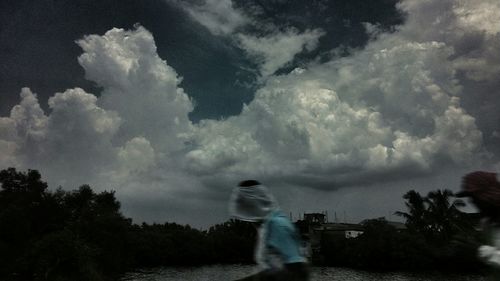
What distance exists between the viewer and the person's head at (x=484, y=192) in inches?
159

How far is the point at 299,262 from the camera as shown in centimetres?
468

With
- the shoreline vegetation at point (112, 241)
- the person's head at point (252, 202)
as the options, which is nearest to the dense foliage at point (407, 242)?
the shoreline vegetation at point (112, 241)

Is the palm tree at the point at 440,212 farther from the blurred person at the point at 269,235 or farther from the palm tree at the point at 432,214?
the blurred person at the point at 269,235

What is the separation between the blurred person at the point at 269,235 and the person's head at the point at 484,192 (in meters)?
1.61

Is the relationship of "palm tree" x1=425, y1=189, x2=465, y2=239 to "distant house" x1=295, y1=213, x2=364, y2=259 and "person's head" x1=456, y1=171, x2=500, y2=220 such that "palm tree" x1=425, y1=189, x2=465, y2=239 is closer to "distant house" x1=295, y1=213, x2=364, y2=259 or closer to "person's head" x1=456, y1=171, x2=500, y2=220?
"distant house" x1=295, y1=213, x2=364, y2=259

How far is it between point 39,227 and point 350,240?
178 feet

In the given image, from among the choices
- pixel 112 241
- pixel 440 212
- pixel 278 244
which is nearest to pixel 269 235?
pixel 278 244

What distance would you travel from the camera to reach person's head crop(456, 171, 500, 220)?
4.04 metres

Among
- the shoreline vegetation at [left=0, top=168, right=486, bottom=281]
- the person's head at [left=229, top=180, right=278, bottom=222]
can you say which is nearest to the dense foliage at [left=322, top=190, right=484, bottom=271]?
the shoreline vegetation at [left=0, top=168, right=486, bottom=281]

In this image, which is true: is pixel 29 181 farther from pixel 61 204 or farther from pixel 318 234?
pixel 318 234

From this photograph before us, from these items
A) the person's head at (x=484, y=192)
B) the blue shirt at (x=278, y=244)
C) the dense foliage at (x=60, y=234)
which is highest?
the dense foliage at (x=60, y=234)

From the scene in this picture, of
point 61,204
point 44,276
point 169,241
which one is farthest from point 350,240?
point 44,276

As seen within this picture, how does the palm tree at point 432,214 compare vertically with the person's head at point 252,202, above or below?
above

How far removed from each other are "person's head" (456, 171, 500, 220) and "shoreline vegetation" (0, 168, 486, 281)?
3011cm
